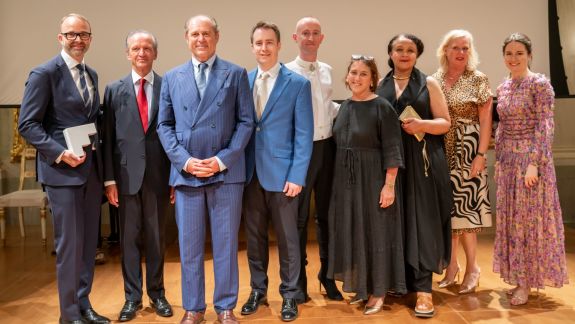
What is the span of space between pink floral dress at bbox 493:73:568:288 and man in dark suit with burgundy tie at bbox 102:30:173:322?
2.02m

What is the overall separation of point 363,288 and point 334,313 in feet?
0.79

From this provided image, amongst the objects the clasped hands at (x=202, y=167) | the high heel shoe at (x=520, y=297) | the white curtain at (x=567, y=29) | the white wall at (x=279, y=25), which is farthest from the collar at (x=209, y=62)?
the white curtain at (x=567, y=29)

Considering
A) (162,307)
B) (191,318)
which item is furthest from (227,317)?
(162,307)

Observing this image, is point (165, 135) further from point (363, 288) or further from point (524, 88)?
point (524, 88)

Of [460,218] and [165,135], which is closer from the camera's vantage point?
[165,135]

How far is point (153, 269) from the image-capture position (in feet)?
10.2

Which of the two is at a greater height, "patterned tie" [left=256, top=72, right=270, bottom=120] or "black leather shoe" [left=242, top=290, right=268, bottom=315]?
"patterned tie" [left=256, top=72, right=270, bottom=120]

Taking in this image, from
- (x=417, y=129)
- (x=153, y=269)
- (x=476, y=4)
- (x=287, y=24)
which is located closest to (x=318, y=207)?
(x=417, y=129)

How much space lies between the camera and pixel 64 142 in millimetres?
2760

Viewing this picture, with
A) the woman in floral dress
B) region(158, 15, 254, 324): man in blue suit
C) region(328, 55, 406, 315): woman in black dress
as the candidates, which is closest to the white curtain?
the woman in floral dress

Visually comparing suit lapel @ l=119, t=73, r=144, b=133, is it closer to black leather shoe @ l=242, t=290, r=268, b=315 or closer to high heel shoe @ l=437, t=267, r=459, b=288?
black leather shoe @ l=242, t=290, r=268, b=315

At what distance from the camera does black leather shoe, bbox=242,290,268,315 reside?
309 centimetres

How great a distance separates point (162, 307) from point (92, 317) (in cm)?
37

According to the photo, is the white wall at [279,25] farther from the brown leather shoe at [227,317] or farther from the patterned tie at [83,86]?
the brown leather shoe at [227,317]
